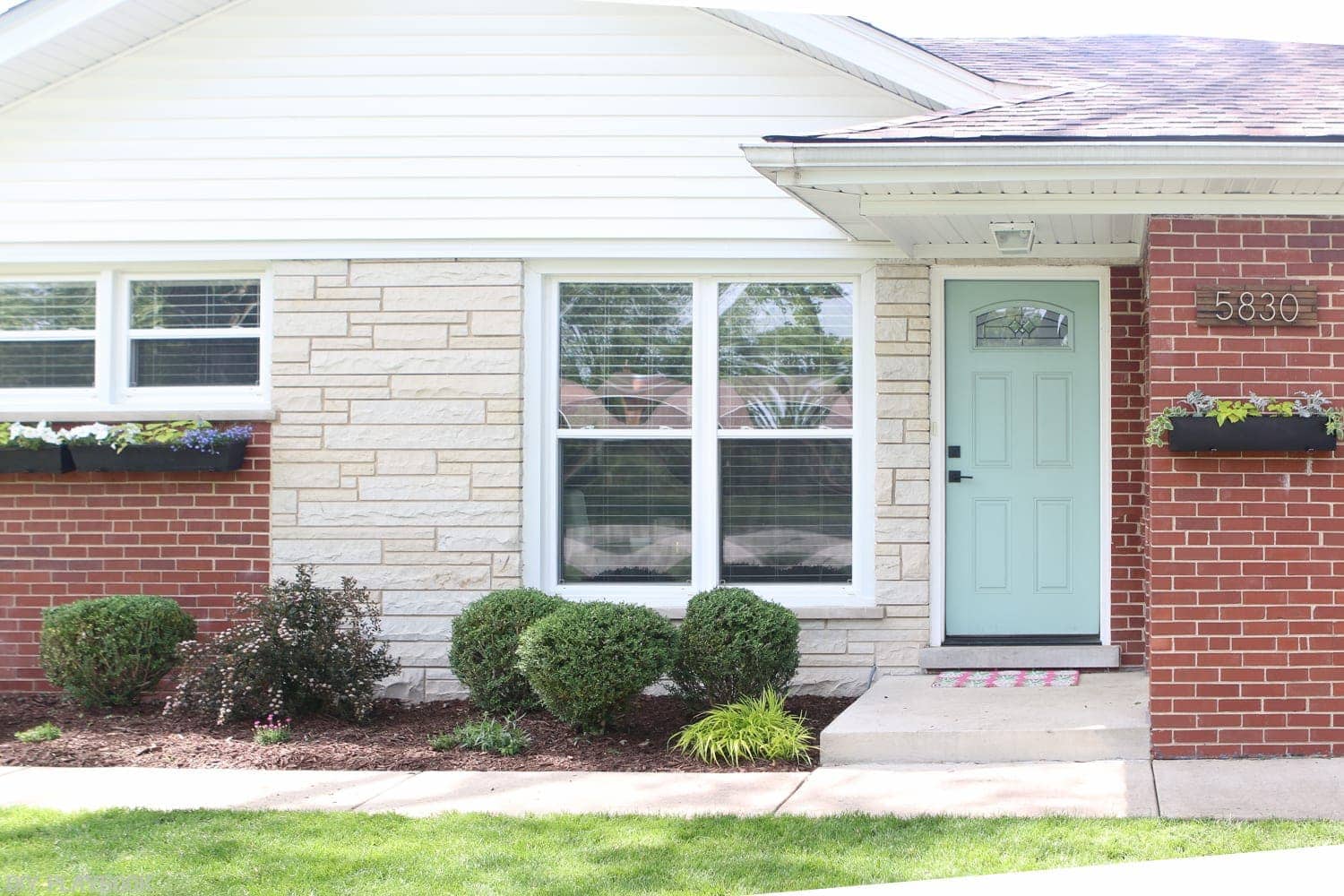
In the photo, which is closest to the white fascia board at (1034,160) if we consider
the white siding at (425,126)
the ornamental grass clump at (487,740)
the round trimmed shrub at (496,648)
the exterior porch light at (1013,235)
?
the exterior porch light at (1013,235)

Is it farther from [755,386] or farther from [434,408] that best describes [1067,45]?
[434,408]

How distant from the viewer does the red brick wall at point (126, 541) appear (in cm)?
793

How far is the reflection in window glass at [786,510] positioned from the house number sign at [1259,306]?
8.11ft

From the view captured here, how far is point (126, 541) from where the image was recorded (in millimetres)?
7977

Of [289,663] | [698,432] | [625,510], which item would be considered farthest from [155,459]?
[698,432]

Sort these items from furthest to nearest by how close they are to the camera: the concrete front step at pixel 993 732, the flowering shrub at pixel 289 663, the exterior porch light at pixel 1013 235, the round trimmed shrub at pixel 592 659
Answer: the flowering shrub at pixel 289 663, the exterior porch light at pixel 1013 235, the round trimmed shrub at pixel 592 659, the concrete front step at pixel 993 732

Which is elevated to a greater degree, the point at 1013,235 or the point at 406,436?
the point at 1013,235

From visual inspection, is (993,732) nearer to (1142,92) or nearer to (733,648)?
(733,648)

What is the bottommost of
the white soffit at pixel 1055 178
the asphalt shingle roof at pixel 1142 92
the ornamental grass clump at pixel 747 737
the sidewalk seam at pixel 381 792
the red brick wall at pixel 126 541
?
the sidewalk seam at pixel 381 792

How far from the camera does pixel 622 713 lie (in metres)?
6.74

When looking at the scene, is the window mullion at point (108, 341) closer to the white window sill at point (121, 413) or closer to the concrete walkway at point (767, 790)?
the white window sill at point (121, 413)

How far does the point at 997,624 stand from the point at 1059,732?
1.71m

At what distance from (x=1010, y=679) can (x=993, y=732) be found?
4.01 ft

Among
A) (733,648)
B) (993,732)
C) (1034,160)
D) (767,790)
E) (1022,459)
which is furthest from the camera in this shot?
(1022,459)
